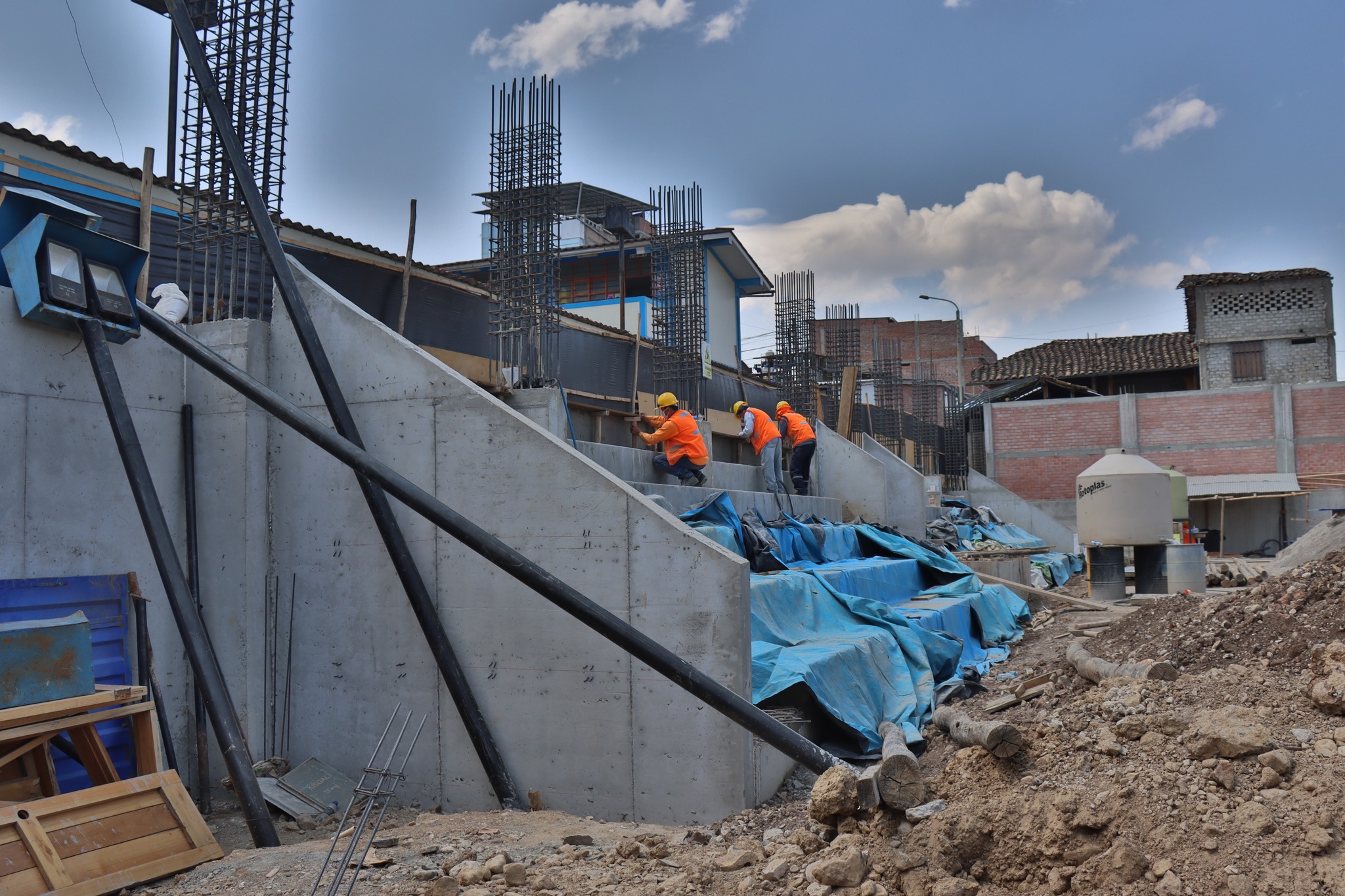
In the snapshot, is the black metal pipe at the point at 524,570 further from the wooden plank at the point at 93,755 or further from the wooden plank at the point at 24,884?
the wooden plank at the point at 24,884

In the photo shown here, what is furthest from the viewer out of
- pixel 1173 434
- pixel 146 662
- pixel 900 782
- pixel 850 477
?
pixel 1173 434

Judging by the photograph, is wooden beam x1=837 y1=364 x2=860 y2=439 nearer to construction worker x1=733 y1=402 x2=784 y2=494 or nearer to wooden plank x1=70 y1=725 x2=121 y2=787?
construction worker x1=733 y1=402 x2=784 y2=494

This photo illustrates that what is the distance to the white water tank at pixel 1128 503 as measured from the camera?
45.7 ft

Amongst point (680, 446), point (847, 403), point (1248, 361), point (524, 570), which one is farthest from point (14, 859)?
point (1248, 361)

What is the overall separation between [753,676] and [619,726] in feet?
4.30

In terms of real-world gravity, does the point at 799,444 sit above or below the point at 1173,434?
below

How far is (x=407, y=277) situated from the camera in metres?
10.8

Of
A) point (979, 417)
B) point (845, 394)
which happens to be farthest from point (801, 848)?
point (979, 417)

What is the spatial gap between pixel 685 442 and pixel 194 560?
6.47 metres

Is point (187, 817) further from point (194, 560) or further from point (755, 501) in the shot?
point (755, 501)

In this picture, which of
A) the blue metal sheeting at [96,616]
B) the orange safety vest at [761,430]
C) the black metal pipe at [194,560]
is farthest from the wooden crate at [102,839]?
the orange safety vest at [761,430]

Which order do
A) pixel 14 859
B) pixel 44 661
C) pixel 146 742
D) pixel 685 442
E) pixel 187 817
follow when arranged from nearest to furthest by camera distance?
1. pixel 14 859
2. pixel 44 661
3. pixel 187 817
4. pixel 146 742
5. pixel 685 442

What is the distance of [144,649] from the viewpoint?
6387 mm

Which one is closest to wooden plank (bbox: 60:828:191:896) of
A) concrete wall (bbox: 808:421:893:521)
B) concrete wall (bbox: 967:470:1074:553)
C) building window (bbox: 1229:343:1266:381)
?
concrete wall (bbox: 808:421:893:521)
